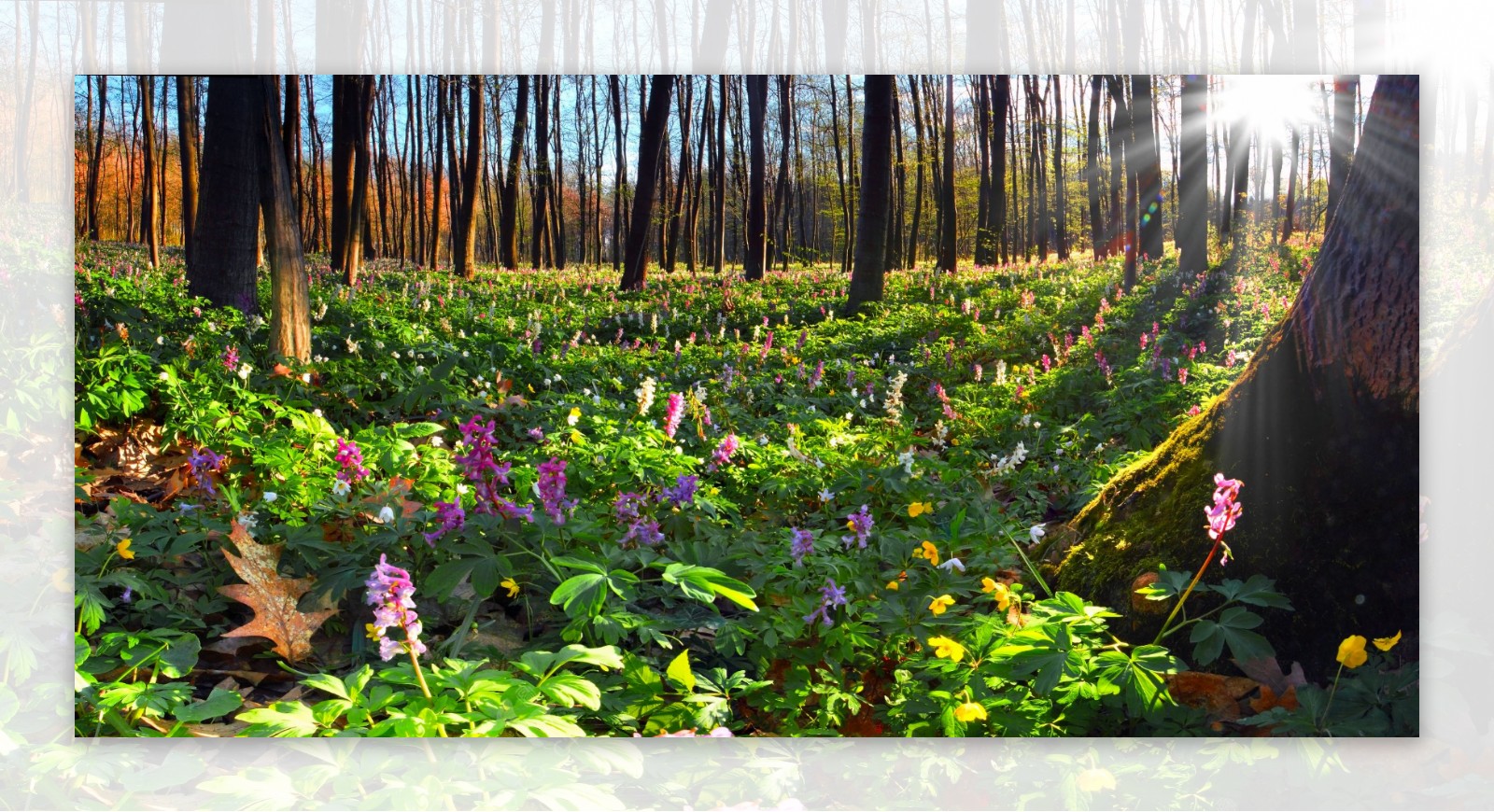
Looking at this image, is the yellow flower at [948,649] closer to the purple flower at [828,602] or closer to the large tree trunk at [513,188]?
the purple flower at [828,602]

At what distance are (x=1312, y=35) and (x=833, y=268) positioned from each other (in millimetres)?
2195

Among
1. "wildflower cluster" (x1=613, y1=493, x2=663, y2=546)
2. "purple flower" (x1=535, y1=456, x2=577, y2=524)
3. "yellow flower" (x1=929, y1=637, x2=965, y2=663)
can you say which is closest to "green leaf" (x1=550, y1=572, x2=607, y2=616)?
"purple flower" (x1=535, y1=456, x2=577, y2=524)

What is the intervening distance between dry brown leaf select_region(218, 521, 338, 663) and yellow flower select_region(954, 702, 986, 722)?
1434 mm

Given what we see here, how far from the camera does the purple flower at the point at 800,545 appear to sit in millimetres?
2021

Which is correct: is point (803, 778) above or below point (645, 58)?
below

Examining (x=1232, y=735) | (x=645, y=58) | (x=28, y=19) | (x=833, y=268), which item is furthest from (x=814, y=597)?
(x=28, y=19)

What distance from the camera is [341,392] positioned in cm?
350

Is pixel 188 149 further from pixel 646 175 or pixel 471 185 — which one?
pixel 646 175

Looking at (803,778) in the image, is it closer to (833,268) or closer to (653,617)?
(653,617)

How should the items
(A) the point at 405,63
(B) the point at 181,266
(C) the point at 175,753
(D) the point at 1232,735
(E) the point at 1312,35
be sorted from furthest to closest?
1. (B) the point at 181,266
2. (A) the point at 405,63
3. (E) the point at 1312,35
4. (D) the point at 1232,735
5. (C) the point at 175,753

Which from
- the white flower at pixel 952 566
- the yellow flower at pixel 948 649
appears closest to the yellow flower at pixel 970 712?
the yellow flower at pixel 948 649

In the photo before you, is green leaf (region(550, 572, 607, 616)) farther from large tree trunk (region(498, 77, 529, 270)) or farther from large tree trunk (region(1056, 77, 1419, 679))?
large tree trunk (region(498, 77, 529, 270))

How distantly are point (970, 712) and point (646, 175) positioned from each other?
3.70m

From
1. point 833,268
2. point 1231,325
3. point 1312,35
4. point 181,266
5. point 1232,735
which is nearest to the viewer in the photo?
point 1232,735
